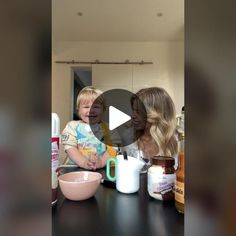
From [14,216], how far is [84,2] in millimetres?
2417

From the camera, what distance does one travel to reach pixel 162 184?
1.81 ft

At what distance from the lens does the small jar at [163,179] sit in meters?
0.55

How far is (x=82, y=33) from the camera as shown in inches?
111

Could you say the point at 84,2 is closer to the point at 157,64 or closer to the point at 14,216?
the point at 157,64

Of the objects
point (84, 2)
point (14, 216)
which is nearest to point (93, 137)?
point (14, 216)

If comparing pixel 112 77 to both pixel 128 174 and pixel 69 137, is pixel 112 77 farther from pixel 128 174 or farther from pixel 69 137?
pixel 128 174

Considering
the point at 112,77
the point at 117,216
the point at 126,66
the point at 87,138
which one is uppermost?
the point at 126,66

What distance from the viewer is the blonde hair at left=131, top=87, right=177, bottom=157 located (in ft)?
3.29

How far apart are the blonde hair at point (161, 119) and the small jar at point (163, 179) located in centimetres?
42
